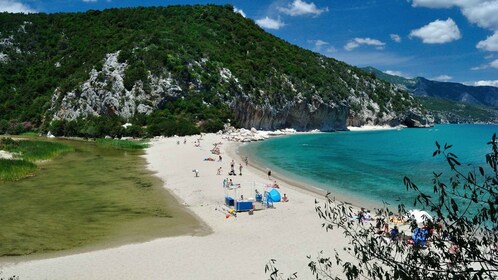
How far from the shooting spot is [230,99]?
94625mm

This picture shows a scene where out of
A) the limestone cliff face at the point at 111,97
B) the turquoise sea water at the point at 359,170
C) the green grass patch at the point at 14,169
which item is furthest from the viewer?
the limestone cliff face at the point at 111,97

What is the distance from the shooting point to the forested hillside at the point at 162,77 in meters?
85.9

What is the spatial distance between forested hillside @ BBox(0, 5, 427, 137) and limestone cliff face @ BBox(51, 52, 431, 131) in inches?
10.5

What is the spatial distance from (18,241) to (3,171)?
60.4ft

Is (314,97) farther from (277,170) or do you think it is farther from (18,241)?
→ (18,241)

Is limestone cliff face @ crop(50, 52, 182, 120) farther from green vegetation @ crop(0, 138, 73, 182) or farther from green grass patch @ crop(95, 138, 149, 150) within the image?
green vegetation @ crop(0, 138, 73, 182)

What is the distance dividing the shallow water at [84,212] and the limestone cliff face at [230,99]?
5056 cm

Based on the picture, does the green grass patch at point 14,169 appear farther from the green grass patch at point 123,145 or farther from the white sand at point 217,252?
the green grass patch at point 123,145

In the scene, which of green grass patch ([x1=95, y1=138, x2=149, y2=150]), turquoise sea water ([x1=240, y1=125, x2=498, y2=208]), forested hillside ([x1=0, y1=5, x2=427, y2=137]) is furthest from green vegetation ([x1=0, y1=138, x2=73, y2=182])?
forested hillside ([x1=0, y1=5, x2=427, y2=137])

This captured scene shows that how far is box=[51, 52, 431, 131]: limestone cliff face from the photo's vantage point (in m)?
86.2

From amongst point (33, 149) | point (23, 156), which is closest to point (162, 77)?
point (33, 149)

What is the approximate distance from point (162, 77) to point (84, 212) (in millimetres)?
68632

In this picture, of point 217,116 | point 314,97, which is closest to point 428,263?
point 217,116

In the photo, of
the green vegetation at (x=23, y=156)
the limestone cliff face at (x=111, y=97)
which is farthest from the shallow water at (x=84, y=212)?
the limestone cliff face at (x=111, y=97)
